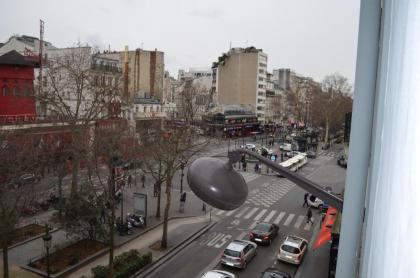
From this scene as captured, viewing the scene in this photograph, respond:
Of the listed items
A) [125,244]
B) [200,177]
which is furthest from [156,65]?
[200,177]

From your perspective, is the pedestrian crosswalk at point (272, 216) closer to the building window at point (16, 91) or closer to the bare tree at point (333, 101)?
the building window at point (16, 91)

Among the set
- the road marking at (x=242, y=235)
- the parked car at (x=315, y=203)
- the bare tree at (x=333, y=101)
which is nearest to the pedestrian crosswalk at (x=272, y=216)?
the road marking at (x=242, y=235)

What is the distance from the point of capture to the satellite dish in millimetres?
1879

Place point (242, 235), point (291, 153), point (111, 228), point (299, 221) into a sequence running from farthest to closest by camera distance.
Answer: point (291, 153) → point (299, 221) → point (242, 235) → point (111, 228)

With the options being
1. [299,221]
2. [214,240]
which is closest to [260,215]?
[299,221]

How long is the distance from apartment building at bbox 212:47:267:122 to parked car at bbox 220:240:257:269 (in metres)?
34.4

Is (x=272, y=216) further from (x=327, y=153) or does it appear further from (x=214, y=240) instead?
(x=327, y=153)

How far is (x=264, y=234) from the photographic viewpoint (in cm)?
1123

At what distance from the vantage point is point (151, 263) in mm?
9609

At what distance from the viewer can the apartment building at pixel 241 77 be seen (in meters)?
42.5

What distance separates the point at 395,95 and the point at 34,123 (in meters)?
19.1

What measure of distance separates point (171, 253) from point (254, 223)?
12.8 feet

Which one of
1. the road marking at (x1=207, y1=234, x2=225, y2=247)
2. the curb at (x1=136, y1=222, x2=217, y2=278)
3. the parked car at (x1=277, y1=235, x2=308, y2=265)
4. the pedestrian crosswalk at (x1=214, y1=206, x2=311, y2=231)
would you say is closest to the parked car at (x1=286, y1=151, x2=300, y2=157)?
the pedestrian crosswalk at (x1=214, y1=206, x2=311, y2=231)

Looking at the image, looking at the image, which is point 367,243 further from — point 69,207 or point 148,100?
point 148,100
